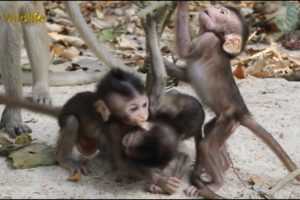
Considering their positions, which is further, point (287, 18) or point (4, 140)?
point (4, 140)

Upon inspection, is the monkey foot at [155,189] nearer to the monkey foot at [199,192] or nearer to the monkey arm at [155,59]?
the monkey foot at [199,192]

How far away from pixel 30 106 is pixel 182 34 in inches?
Answer: 42.0

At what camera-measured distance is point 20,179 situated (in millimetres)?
4121

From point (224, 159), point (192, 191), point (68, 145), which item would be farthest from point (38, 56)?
point (192, 191)

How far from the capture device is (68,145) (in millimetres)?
4152

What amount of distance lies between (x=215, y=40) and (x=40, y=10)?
2280 millimetres

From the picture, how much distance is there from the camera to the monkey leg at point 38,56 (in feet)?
18.9

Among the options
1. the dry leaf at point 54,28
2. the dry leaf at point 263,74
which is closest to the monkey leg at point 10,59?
the dry leaf at point 263,74

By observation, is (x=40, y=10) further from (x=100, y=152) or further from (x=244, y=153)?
(x=244, y=153)

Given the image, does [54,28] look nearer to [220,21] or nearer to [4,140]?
[4,140]

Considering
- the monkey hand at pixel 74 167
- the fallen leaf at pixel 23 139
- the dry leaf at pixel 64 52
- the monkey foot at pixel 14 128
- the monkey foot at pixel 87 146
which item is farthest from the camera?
the dry leaf at pixel 64 52

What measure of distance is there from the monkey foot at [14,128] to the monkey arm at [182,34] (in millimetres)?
1701

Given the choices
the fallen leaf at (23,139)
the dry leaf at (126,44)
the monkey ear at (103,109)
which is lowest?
the dry leaf at (126,44)

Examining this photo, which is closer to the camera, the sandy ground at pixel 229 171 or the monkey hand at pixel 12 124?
the sandy ground at pixel 229 171
